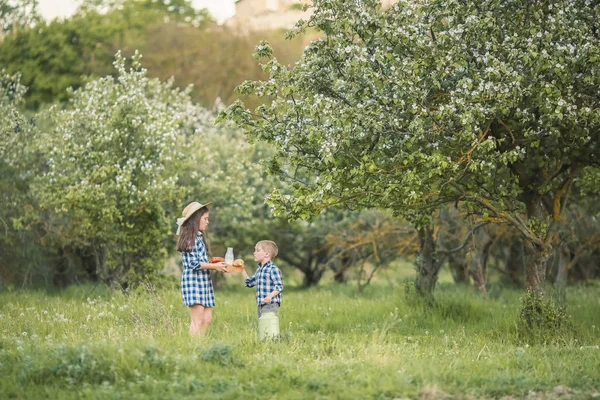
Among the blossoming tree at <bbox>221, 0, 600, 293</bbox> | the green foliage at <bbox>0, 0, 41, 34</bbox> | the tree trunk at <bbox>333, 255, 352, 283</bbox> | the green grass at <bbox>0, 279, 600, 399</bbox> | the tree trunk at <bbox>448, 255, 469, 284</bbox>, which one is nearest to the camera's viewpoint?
the green grass at <bbox>0, 279, 600, 399</bbox>

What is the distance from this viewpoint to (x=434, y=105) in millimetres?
14461

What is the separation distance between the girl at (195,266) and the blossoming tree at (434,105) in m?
1.83

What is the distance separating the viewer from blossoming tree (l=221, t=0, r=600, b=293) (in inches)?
537

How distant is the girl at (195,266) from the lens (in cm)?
1309

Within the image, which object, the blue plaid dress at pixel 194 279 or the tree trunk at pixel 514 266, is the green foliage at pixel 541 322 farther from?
the tree trunk at pixel 514 266

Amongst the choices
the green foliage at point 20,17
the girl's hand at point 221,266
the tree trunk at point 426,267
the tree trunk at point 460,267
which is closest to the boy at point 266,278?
the girl's hand at point 221,266

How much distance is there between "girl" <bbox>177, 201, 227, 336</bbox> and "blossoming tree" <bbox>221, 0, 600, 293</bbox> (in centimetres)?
183

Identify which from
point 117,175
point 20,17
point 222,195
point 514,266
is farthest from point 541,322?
point 20,17

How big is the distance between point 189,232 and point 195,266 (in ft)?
1.71

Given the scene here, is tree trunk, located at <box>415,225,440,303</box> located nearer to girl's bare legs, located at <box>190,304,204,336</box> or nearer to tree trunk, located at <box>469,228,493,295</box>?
tree trunk, located at <box>469,228,493,295</box>

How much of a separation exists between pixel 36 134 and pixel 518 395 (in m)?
Answer: 17.7

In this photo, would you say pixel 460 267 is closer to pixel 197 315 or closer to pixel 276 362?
pixel 197 315

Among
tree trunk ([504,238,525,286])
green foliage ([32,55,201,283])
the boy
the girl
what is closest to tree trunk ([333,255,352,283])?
tree trunk ([504,238,525,286])

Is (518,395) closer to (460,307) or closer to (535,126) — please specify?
(535,126)
